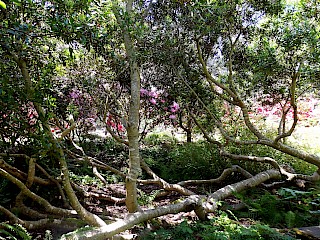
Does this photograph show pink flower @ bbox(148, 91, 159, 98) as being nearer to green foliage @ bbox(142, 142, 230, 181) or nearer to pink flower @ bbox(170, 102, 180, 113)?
pink flower @ bbox(170, 102, 180, 113)

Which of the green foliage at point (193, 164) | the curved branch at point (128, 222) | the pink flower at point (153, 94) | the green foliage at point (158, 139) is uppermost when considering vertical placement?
the pink flower at point (153, 94)

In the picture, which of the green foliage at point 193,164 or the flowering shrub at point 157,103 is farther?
the green foliage at point 193,164

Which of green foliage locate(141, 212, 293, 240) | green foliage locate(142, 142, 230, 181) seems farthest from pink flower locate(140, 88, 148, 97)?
green foliage locate(141, 212, 293, 240)

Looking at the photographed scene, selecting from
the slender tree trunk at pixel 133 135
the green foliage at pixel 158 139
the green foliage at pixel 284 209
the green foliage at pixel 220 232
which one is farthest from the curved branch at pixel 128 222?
the green foliage at pixel 158 139

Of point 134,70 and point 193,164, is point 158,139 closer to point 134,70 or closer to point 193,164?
point 193,164

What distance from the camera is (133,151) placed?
3.82 meters

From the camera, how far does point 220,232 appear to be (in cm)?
310

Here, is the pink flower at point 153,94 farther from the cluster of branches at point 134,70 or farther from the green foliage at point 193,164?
the green foliage at point 193,164

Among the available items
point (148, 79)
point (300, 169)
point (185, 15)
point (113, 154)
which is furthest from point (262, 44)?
point (113, 154)

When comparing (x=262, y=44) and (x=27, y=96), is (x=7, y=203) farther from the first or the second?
(x=262, y=44)

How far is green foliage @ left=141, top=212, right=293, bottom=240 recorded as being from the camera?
306cm

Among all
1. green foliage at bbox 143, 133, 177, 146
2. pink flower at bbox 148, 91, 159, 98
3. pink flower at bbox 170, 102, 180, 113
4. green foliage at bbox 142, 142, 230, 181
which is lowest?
green foliage at bbox 142, 142, 230, 181

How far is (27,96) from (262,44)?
382 cm

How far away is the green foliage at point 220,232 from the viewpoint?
3.06 metres
